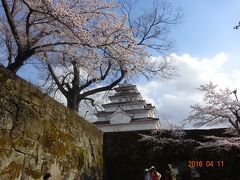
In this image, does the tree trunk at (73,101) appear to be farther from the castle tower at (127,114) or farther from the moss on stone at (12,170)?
the castle tower at (127,114)

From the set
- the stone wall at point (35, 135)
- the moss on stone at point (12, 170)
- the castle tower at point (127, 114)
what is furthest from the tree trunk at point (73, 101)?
the castle tower at point (127, 114)

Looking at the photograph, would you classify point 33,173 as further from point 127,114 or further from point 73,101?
point 127,114

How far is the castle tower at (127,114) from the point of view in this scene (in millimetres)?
34625

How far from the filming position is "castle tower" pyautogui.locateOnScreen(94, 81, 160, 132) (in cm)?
3462

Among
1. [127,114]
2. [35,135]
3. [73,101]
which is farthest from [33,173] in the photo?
[127,114]

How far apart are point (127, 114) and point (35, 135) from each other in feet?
105

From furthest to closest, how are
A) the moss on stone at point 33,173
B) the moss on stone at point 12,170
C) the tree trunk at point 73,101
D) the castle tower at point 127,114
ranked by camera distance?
the castle tower at point 127,114 → the tree trunk at point 73,101 → the moss on stone at point 33,173 → the moss on stone at point 12,170

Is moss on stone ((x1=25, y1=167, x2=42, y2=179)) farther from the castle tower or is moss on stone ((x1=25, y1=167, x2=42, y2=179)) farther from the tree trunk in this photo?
the castle tower

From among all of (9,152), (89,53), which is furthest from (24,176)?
(89,53)

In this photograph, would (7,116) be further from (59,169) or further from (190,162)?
(190,162)

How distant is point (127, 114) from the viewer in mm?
36844

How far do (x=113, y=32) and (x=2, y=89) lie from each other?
6022 mm

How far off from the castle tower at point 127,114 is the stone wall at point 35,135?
24798 mm

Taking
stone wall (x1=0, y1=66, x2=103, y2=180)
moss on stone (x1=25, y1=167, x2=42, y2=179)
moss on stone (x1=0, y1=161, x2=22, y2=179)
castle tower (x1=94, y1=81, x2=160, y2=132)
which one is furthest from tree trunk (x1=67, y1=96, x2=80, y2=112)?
castle tower (x1=94, y1=81, x2=160, y2=132)
